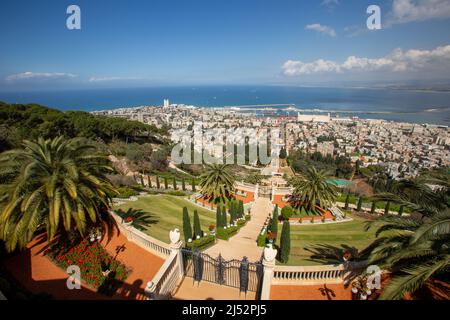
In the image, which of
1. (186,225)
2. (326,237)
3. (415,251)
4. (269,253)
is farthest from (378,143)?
(269,253)

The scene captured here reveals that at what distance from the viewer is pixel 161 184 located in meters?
33.8

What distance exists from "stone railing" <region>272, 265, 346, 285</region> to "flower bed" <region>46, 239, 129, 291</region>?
7.10 m

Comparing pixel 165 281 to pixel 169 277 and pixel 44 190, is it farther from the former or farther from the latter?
pixel 44 190

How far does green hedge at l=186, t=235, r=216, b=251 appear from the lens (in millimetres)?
14400

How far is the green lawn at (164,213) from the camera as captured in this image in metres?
17.1

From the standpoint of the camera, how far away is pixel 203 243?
15.1m

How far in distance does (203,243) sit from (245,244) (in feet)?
10.4

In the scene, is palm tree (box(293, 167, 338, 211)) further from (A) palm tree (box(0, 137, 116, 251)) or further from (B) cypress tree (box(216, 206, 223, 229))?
(A) palm tree (box(0, 137, 116, 251))

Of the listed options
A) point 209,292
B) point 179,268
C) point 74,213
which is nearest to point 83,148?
point 74,213

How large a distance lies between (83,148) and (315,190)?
1985 centimetres

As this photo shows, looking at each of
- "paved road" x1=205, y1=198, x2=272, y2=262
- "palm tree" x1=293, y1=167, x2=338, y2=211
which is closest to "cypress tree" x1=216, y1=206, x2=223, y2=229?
"paved road" x1=205, y1=198, x2=272, y2=262
